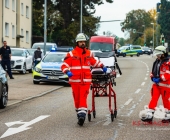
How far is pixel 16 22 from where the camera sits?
5747 cm

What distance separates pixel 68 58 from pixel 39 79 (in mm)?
13323

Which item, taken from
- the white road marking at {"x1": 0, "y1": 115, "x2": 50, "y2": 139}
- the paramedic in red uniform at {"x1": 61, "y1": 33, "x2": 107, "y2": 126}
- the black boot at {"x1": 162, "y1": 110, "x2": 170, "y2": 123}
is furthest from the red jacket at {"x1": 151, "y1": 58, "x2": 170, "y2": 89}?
the white road marking at {"x1": 0, "y1": 115, "x2": 50, "y2": 139}

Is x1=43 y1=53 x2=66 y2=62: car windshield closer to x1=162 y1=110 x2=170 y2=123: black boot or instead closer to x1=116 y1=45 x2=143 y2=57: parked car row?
x1=162 y1=110 x2=170 y2=123: black boot

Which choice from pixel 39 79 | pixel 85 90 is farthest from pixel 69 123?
pixel 39 79

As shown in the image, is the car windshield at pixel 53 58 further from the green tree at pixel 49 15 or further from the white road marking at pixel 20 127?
the green tree at pixel 49 15

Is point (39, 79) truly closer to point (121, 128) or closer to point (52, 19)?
point (121, 128)

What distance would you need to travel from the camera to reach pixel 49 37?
257ft

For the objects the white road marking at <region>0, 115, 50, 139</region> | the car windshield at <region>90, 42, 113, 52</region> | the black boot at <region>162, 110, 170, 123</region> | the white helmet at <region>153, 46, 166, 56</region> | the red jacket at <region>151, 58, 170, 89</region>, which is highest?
the car windshield at <region>90, 42, 113, 52</region>

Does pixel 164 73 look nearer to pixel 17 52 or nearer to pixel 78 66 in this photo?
pixel 78 66

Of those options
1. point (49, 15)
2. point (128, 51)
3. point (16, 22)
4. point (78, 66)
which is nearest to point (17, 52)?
point (78, 66)

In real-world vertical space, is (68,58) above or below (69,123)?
above

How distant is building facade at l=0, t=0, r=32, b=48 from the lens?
50906mm

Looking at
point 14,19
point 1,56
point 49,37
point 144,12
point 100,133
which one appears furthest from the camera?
point 144,12

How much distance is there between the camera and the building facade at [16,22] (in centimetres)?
5091
